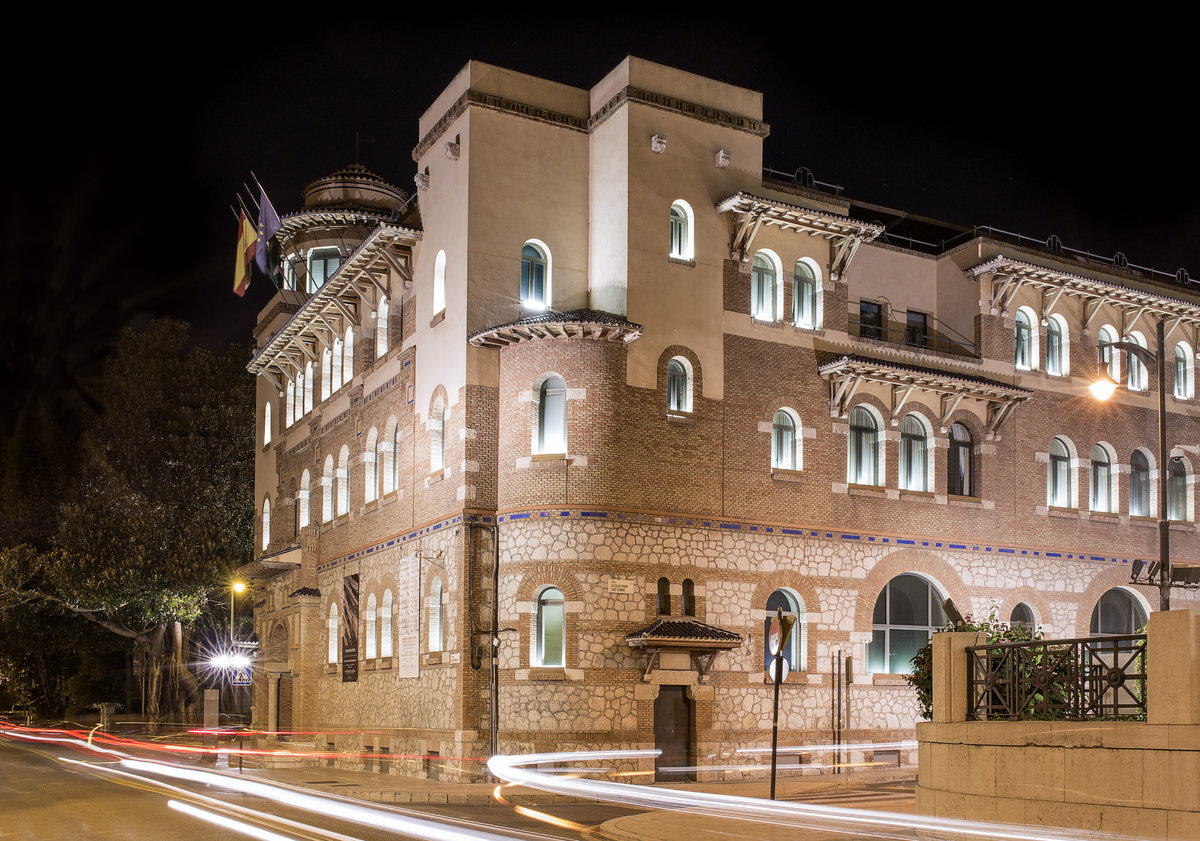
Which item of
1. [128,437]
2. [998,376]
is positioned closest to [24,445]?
[128,437]

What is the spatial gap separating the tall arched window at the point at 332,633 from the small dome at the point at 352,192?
15.2m

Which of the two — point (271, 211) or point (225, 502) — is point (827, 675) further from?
point (225, 502)

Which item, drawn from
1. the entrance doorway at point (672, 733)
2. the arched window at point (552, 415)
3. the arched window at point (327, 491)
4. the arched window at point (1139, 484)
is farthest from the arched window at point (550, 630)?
the arched window at point (1139, 484)

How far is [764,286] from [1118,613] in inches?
593

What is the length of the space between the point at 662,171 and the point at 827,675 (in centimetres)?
1348

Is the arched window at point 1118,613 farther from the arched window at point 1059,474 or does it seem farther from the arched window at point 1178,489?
the arched window at point 1178,489

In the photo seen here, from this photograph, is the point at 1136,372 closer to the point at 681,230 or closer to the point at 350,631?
the point at 681,230

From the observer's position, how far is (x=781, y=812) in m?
19.8

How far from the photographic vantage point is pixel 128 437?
192 feet

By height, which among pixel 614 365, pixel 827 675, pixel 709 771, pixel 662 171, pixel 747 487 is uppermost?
pixel 662 171

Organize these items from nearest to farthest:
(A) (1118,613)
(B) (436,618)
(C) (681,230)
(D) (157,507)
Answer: (B) (436,618) → (C) (681,230) → (A) (1118,613) → (D) (157,507)

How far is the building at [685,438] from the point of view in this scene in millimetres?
30359

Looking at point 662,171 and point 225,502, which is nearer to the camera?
point 662,171

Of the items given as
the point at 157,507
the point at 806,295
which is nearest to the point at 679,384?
the point at 806,295
